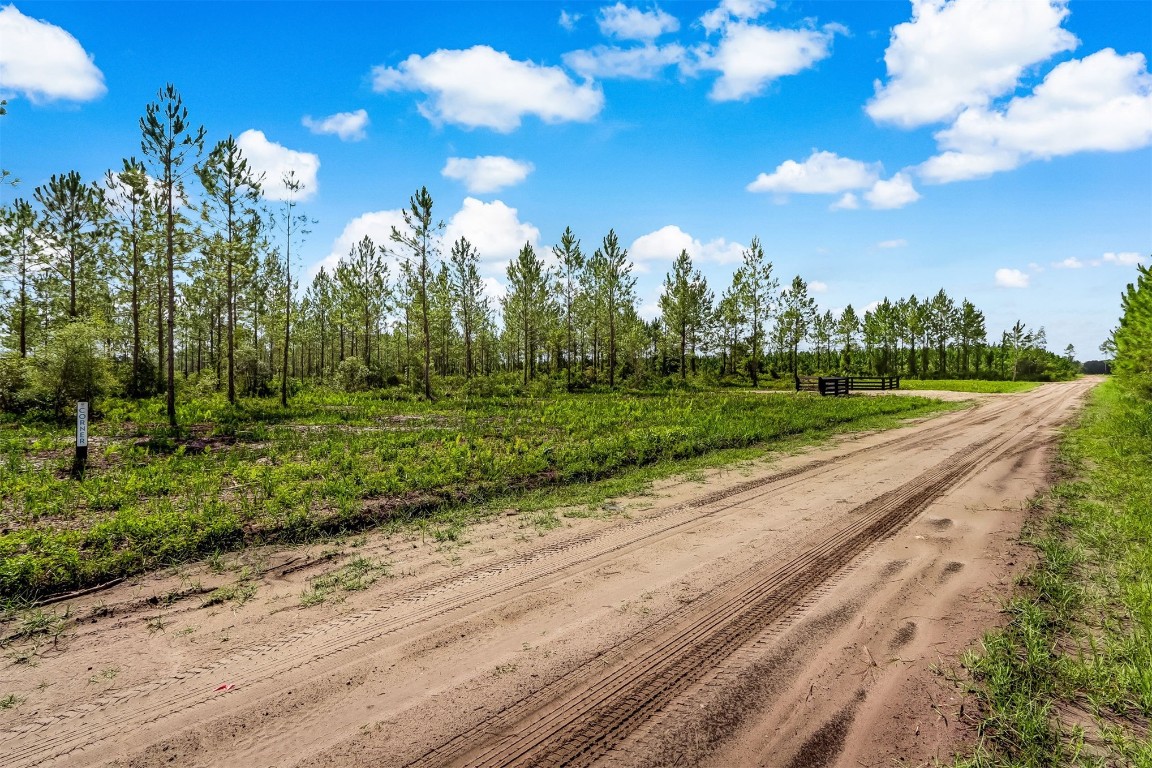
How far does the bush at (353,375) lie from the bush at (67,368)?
1638 cm

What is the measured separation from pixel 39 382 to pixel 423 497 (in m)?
17.8

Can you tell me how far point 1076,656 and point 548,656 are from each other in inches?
158

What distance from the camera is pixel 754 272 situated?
169 ft

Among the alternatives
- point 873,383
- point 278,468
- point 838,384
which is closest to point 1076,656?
point 278,468

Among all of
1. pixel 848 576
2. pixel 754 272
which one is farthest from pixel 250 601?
pixel 754 272

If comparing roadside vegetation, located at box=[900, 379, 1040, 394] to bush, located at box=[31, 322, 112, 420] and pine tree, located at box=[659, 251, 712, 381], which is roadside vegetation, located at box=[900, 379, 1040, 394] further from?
bush, located at box=[31, 322, 112, 420]

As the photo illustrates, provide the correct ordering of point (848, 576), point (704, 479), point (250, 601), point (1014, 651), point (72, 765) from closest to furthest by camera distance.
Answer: point (72, 765), point (1014, 651), point (250, 601), point (848, 576), point (704, 479)

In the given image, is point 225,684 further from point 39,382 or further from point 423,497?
point 39,382

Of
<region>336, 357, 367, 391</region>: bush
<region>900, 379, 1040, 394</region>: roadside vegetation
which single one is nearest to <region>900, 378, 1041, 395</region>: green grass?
<region>900, 379, 1040, 394</region>: roadside vegetation

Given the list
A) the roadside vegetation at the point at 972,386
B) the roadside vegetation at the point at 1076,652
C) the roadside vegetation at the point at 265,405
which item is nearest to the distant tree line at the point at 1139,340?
the roadside vegetation at the point at 265,405

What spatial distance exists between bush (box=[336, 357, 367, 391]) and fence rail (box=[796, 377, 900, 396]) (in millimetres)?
31449

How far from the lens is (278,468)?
10.6m

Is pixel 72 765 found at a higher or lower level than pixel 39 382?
lower

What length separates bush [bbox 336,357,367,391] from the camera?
34750mm
